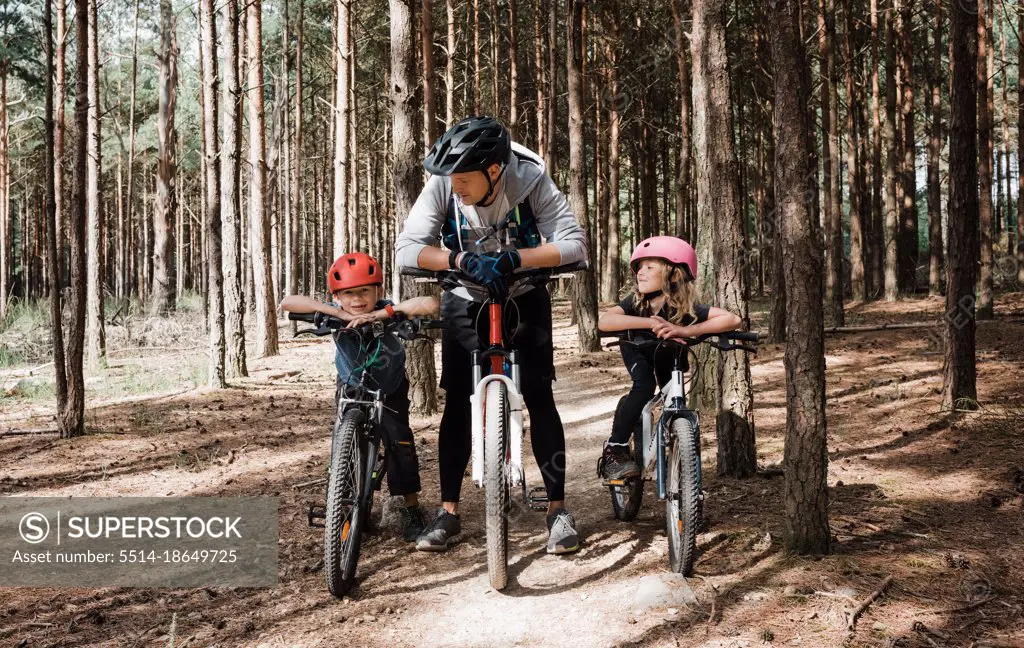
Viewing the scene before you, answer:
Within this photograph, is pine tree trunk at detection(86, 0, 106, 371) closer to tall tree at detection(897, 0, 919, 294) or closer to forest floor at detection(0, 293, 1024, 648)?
forest floor at detection(0, 293, 1024, 648)

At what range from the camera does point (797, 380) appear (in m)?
3.78

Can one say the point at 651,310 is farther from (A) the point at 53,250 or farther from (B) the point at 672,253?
(A) the point at 53,250

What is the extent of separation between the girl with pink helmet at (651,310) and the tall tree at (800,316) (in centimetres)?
57

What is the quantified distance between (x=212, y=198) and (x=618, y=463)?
8776mm

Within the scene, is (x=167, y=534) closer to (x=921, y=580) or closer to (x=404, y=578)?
(x=404, y=578)

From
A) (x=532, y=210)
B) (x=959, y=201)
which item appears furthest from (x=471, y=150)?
(x=959, y=201)

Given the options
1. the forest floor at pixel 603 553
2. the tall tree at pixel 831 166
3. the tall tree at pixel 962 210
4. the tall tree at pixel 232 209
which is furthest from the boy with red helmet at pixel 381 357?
the tall tree at pixel 831 166

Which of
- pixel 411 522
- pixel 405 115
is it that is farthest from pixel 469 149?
pixel 405 115

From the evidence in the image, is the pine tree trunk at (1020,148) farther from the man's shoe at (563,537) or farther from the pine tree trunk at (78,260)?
the pine tree trunk at (78,260)

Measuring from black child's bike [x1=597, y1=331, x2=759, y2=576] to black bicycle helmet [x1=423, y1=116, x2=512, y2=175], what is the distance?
47.6 inches

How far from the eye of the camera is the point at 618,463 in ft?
14.2

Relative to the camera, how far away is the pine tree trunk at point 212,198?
1046 centimetres

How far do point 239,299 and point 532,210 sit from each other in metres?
8.72

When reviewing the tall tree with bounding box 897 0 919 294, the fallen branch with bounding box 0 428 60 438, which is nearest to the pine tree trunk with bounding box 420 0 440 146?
the fallen branch with bounding box 0 428 60 438
